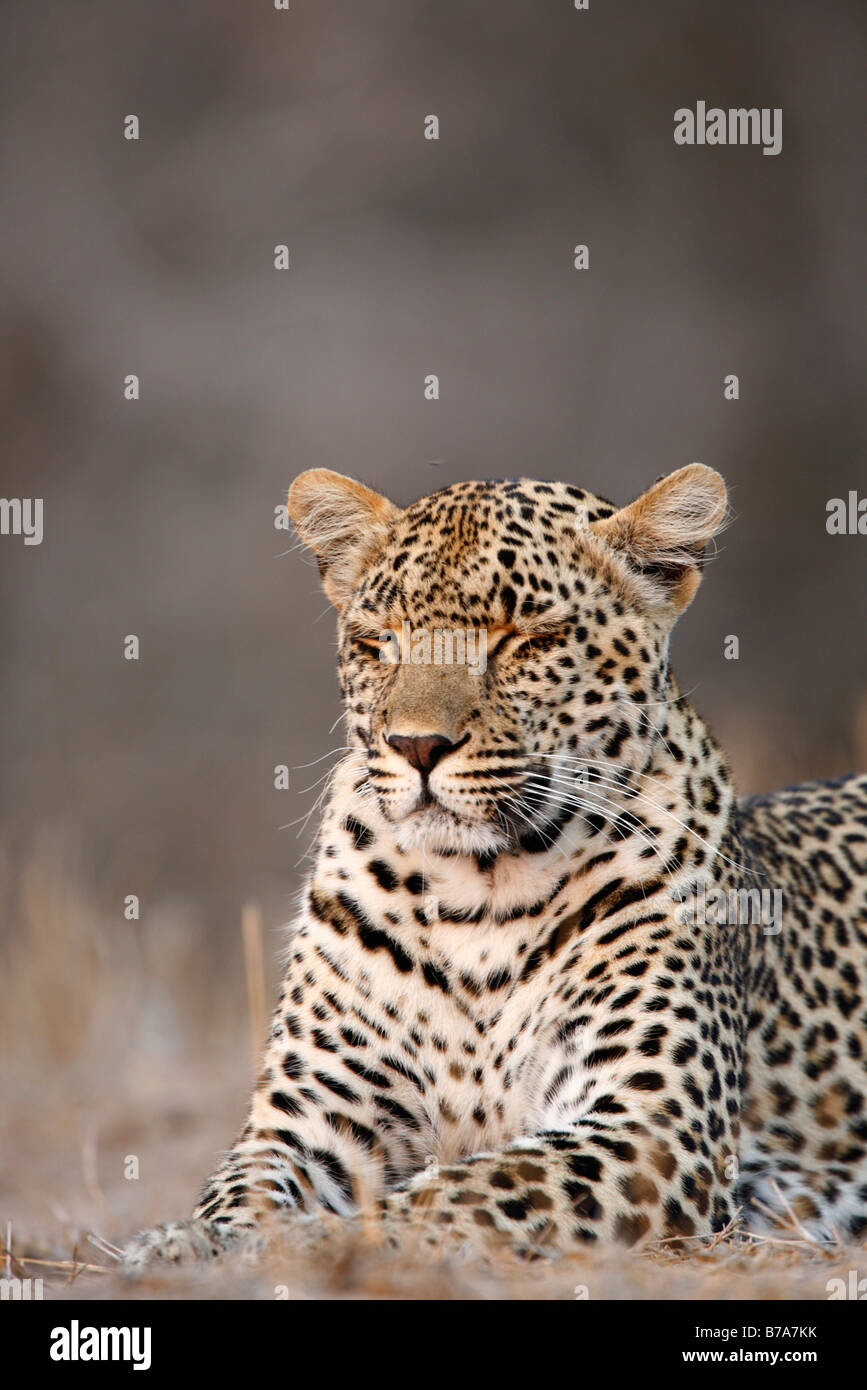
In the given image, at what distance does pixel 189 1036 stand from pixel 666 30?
13.9 metres

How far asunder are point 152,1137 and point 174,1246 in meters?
6.22

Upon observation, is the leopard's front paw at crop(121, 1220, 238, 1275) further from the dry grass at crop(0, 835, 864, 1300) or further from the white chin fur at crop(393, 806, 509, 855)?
the white chin fur at crop(393, 806, 509, 855)

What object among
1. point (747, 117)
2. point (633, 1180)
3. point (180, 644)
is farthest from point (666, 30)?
point (633, 1180)

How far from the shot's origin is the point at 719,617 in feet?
65.7

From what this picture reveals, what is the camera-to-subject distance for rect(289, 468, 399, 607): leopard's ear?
6582 millimetres

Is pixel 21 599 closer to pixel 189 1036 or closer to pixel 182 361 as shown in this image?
pixel 182 361

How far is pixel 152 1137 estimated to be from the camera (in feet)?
35.3

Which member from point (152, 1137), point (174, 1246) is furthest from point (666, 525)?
point (152, 1137)

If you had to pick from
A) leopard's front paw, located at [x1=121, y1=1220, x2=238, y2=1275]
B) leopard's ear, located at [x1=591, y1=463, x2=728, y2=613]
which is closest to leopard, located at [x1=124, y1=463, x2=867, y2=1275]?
leopard's ear, located at [x1=591, y1=463, x2=728, y2=613]

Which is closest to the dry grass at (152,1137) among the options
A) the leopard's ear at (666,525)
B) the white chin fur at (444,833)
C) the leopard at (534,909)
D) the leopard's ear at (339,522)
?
the leopard at (534,909)

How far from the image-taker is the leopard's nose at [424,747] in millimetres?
5488

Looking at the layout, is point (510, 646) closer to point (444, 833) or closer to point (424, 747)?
point (424, 747)

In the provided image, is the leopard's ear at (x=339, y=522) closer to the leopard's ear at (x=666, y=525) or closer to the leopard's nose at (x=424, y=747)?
the leopard's ear at (x=666, y=525)

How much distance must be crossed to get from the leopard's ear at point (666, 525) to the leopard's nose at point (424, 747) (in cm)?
111
